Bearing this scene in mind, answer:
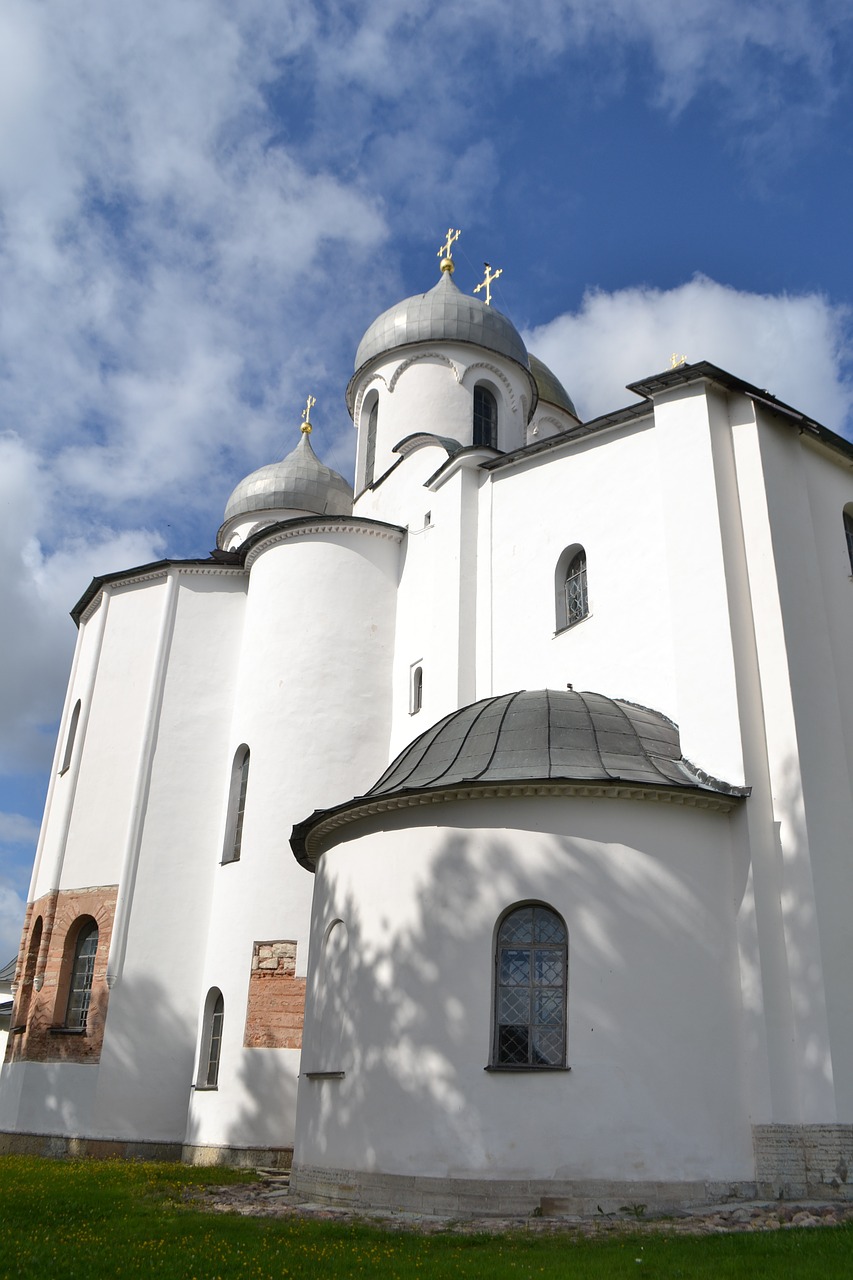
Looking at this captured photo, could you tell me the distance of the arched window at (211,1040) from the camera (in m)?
15.9

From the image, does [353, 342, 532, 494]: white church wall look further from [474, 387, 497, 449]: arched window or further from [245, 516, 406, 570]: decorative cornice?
[245, 516, 406, 570]: decorative cornice

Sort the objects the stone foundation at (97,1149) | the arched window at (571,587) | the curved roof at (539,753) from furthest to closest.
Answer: the stone foundation at (97,1149) < the arched window at (571,587) < the curved roof at (539,753)

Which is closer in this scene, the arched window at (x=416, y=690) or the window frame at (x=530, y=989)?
the window frame at (x=530, y=989)

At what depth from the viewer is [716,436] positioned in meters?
13.1

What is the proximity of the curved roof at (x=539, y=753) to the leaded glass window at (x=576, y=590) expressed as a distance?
6.20 feet

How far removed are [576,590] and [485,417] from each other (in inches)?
289

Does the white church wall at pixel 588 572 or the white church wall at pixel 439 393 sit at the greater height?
the white church wall at pixel 439 393

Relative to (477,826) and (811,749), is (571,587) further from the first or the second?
(477,826)

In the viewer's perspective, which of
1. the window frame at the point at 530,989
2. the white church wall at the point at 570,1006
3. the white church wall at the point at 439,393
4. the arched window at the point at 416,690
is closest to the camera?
the white church wall at the point at 570,1006

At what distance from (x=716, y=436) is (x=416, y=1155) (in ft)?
28.2

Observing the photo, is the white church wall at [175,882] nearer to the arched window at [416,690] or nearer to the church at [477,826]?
the church at [477,826]

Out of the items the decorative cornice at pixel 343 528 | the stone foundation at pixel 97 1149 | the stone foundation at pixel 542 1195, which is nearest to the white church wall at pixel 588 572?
the decorative cornice at pixel 343 528

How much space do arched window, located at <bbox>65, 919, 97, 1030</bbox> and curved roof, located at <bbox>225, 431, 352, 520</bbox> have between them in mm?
10356

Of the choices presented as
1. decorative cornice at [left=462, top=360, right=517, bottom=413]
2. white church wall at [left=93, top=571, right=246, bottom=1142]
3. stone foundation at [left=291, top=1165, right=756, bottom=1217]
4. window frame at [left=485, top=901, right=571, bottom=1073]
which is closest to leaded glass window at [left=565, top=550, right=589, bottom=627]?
window frame at [left=485, top=901, right=571, bottom=1073]
